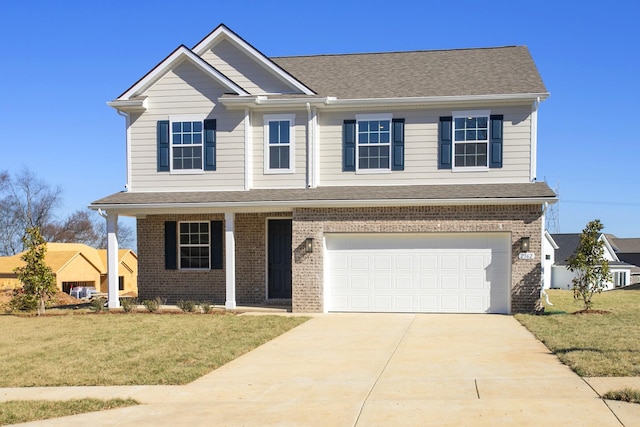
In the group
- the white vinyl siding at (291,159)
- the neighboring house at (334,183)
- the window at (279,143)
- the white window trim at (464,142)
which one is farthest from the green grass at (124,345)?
the white window trim at (464,142)

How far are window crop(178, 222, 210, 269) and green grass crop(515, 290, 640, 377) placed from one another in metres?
9.66

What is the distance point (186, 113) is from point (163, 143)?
1.12 m

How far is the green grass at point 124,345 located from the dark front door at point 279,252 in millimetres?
3200

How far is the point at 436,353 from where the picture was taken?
1198cm

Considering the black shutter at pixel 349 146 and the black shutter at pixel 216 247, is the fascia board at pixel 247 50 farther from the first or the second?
the black shutter at pixel 216 247

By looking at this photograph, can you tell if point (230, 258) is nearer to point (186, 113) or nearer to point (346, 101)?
point (186, 113)

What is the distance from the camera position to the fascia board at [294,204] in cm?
1800

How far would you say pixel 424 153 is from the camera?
19938mm

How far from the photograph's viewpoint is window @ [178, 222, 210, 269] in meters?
21.8

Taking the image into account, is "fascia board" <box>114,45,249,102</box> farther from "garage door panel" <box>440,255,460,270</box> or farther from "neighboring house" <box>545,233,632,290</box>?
"neighboring house" <box>545,233,632,290</box>

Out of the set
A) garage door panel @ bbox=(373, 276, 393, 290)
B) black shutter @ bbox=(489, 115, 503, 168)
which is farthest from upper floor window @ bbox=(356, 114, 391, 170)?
garage door panel @ bbox=(373, 276, 393, 290)

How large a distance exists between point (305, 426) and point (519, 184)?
13.5m

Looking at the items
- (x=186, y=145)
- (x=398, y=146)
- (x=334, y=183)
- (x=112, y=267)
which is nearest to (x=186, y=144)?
(x=186, y=145)

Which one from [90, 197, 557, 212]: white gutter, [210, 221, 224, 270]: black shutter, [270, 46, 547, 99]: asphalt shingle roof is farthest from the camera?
[210, 221, 224, 270]: black shutter
